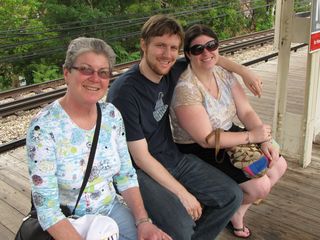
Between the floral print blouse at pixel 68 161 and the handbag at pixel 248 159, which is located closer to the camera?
the floral print blouse at pixel 68 161

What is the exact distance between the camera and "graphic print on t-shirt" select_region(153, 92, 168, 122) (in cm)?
226

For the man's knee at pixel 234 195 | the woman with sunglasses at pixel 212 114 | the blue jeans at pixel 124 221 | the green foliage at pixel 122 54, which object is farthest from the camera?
the green foliage at pixel 122 54

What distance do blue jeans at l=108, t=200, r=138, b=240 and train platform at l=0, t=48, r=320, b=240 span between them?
2.81ft

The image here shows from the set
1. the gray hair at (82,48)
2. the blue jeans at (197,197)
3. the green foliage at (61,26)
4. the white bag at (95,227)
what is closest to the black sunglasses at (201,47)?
the blue jeans at (197,197)

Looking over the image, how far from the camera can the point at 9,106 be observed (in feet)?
20.6

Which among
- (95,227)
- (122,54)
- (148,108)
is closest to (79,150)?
(95,227)

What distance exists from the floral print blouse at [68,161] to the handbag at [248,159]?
0.63 metres

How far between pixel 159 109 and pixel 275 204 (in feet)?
4.22

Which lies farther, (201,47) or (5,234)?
(5,234)

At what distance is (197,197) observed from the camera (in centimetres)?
226

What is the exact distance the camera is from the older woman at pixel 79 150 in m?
1.67

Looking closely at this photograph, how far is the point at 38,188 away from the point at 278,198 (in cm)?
199

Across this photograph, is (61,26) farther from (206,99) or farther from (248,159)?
(248,159)

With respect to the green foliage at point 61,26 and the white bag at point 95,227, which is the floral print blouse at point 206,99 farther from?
the green foliage at point 61,26
